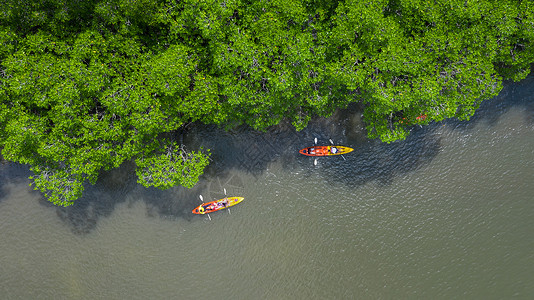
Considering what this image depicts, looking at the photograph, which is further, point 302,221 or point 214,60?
point 302,221

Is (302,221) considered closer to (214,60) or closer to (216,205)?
(216,205)

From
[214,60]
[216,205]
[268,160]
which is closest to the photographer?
[214,60]

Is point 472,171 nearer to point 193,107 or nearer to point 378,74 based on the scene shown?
point 378,74

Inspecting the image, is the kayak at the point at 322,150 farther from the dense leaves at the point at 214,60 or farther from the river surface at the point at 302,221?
the dense leaves at the point at 214,60

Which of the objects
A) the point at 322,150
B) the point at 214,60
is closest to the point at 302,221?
the point at 322,150

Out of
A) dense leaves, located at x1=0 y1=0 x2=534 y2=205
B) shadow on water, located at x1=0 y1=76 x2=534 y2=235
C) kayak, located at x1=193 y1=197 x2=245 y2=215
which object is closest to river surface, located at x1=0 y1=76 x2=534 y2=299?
shadow on water, located at x1=0 y1=76 x2=534 y2=235

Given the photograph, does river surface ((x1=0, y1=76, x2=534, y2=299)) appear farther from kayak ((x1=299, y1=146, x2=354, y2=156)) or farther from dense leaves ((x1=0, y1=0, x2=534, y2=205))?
dense leaves ((x1=0, y1=0, x2=534, y2=205))

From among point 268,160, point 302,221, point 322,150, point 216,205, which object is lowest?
point 302,221
